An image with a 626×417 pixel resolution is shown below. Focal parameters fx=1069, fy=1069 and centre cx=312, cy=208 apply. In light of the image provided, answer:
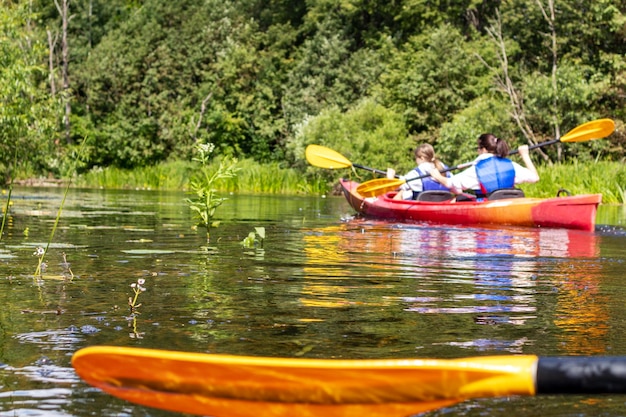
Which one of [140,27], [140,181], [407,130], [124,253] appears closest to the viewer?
[124,253]

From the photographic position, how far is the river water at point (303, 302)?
413 cm

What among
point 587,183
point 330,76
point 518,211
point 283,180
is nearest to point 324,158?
point 518,211

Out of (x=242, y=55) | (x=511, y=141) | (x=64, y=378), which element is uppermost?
(x=242, y=55)

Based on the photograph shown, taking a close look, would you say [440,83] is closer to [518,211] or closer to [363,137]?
[363,137]

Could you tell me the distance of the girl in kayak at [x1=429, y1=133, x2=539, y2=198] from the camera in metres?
13.8

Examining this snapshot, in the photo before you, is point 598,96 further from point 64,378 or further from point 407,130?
point 64,378

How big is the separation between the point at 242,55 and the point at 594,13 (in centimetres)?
1425

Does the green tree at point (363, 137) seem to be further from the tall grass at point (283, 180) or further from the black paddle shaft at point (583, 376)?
the black paddle shaft at point (583, 376)

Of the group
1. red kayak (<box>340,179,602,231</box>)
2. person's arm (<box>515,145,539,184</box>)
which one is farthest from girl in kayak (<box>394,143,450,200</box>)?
person's arm (<box>515,145,539,184</box>)

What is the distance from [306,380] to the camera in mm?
2539

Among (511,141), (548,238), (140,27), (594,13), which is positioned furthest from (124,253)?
(140,27)

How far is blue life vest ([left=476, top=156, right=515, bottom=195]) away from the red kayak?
1.37 feet

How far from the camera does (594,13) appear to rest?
3191 centimetres

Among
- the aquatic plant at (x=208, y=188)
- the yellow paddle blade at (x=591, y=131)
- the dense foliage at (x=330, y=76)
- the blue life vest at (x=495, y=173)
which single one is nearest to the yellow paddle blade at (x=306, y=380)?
the aquatic plant at (x=208, y=188)
